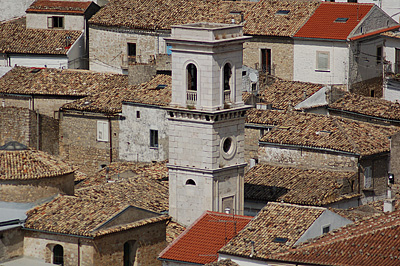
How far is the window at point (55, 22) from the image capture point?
82312mm

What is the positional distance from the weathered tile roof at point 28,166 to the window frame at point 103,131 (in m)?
15.0

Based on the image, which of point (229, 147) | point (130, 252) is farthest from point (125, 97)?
point (130, 252)

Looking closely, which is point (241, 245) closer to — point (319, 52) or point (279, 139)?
point (279, 139)

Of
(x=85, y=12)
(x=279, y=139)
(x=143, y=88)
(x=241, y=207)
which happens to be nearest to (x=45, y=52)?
(x=85, y=12)

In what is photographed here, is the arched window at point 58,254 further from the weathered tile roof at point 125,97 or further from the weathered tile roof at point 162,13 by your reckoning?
the weathered tile roof at point 162,13

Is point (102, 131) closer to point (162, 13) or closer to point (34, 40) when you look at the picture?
point (162, 13)

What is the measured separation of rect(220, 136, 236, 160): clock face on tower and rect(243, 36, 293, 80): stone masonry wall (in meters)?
20.4

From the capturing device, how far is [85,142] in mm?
71250

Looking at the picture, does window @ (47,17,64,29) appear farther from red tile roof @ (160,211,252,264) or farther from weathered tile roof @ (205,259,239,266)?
weathered tile roof @ (205,259,239,266)

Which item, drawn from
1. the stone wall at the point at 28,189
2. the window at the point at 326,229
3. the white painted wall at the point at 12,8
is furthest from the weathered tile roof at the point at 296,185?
the white painted wall at the point at 12,8

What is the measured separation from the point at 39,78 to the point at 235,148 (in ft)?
65.9

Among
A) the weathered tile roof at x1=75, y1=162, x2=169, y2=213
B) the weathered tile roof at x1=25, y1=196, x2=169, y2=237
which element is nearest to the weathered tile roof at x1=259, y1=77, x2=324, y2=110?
the weathered tile roof at x1=75, y1=162, x2=169, y2=213

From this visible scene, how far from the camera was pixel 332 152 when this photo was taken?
6197cm

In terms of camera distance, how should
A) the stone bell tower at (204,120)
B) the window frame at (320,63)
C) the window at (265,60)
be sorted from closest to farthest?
the stone bell tower at (204,120), the window frame at (320,63), the window at (265,60)
